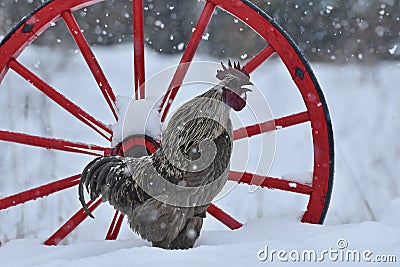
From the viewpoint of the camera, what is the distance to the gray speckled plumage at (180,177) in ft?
7.25

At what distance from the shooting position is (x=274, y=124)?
2549 mm

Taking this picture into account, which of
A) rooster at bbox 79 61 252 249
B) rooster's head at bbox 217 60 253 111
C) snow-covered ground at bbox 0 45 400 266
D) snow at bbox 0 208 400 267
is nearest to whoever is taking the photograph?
snow at bbox 0 208 400 267

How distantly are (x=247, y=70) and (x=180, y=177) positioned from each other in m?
0.64

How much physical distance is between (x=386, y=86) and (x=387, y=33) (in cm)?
65

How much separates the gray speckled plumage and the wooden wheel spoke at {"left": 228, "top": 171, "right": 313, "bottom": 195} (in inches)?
15.1

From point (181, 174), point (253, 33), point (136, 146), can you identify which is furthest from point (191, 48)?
point (253, 33)

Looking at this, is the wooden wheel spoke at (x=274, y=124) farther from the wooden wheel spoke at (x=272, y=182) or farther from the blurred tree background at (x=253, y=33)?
the blurred tree background at (x=253, y=33)

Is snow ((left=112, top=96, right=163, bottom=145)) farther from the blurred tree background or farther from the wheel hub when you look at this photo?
the blurred tree background

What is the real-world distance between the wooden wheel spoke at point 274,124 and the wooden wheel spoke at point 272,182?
0.61 ft

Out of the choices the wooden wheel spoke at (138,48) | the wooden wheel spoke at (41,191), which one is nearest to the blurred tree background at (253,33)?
the wooden wheel spoke at (138,48)

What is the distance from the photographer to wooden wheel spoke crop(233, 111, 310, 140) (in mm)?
2521

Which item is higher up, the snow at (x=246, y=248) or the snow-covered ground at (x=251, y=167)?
the snow-covered ground at (x=251, y=167)

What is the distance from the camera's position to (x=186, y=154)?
Answer: 87.5 inches

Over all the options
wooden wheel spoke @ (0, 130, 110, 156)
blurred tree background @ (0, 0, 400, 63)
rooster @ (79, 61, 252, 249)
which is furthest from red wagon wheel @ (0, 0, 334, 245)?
blurred tree background @ (0, 0, 400, 63)
